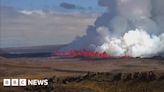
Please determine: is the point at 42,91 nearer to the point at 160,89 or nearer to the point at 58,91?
the point at 58,91

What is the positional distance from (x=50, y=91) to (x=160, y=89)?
49.4 m

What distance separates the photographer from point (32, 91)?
197000 millimetres

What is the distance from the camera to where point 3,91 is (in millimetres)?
197875

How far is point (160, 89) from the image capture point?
200m

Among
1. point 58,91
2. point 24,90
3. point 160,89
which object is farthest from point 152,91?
point 24,90

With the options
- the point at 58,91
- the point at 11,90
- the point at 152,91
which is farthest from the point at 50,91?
the point at 152,91

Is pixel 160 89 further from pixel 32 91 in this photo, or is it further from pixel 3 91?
pixel 3 91

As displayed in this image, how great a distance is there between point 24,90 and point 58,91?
49.9 feet

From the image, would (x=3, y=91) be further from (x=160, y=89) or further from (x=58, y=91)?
(x=160, y=89)

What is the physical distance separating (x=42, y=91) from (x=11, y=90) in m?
13.8

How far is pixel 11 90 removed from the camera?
198m

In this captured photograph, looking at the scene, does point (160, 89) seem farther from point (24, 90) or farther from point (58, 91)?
point (24, 90)

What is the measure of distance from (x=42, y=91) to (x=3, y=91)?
1733cm

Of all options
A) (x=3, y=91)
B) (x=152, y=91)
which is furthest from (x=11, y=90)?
(x=152, y=91)
